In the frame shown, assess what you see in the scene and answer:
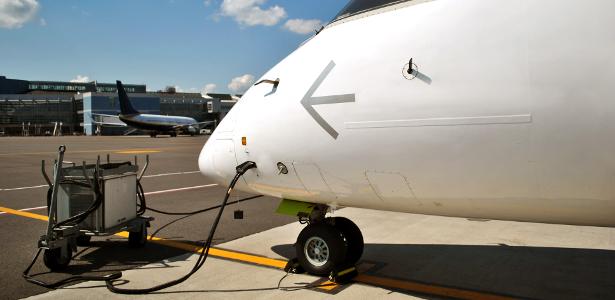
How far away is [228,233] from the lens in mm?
8227

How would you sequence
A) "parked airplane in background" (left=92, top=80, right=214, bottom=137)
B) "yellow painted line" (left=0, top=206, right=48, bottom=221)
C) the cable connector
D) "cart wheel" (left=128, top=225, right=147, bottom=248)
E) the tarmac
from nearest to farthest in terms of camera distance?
the tarmac
the cable connector
"cart wheel" (left=128, top=225, right=147, bottom=248)
"yellow painted line" (left=0, top=206, right=48, bottom=221)
"parked airplane in background" (left=92, top=80, right=214, bottom=137)

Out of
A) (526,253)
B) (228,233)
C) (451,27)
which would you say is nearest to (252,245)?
(228,233)

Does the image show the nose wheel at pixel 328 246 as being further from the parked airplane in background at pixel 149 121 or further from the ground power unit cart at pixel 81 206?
the parked airplane in background at pixel 149 121

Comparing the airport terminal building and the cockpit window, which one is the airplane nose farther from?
the airport terminal building

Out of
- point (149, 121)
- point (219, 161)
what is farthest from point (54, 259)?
point (149, 121)

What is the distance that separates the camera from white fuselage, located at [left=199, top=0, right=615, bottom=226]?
11.7ft

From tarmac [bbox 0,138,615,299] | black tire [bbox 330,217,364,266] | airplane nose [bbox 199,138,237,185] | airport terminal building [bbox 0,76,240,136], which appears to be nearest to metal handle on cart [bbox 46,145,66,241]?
tarmac [bbox 0,138,615,299]

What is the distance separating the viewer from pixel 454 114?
13.4ft

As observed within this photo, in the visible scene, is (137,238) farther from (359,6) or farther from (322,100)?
(359,6)

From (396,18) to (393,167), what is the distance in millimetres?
1586

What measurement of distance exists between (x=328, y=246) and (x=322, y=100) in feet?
6.27

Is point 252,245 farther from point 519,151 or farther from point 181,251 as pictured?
point 519,151

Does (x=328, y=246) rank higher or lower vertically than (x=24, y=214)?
higher

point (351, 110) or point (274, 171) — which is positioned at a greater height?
point (351, 110)
